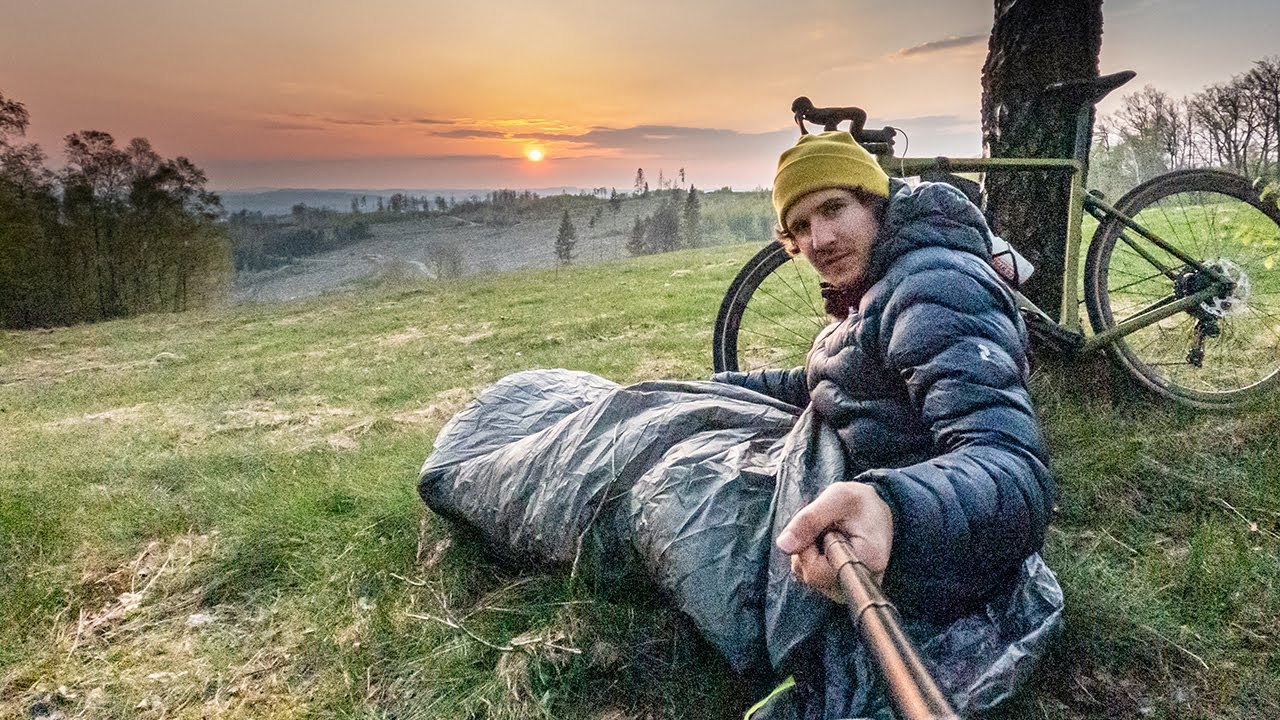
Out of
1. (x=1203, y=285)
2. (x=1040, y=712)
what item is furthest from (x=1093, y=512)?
(x=1203, y=285)

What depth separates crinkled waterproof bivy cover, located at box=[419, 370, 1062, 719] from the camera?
165cm

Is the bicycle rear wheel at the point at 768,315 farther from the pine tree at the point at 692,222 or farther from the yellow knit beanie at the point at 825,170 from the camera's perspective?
the pine tree at the point at 692,222

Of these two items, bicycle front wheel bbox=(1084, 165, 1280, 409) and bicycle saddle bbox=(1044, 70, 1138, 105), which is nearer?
bicycle saddle bbox=(1044, 70, 1138, 105)

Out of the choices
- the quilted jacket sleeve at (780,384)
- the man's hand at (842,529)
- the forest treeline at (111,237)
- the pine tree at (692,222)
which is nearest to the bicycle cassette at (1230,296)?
the quilted jacket sleeve at (780,384)

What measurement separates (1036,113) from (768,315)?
5.65ft

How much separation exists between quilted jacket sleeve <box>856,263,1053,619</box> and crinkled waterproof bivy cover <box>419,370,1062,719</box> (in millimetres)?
202

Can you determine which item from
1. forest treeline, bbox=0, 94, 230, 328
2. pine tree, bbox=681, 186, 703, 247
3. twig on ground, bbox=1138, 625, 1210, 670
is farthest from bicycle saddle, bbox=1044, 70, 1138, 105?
pine tree, bbox=681, 186, 703, 247

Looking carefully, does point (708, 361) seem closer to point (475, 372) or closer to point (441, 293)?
point (475, 372)

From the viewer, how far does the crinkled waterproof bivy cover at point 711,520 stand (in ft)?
5.41

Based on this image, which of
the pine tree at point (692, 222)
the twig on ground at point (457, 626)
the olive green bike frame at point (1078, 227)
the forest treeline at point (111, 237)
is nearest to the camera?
the twig on ground at point (457, 626)

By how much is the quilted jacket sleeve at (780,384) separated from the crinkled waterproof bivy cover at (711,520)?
14 cm

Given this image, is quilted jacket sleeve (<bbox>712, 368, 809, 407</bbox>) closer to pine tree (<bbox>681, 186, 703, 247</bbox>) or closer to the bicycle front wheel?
the bicycle front wheel

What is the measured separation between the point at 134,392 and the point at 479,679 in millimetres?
11830

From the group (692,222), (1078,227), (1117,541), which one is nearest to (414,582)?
(1117,541)
